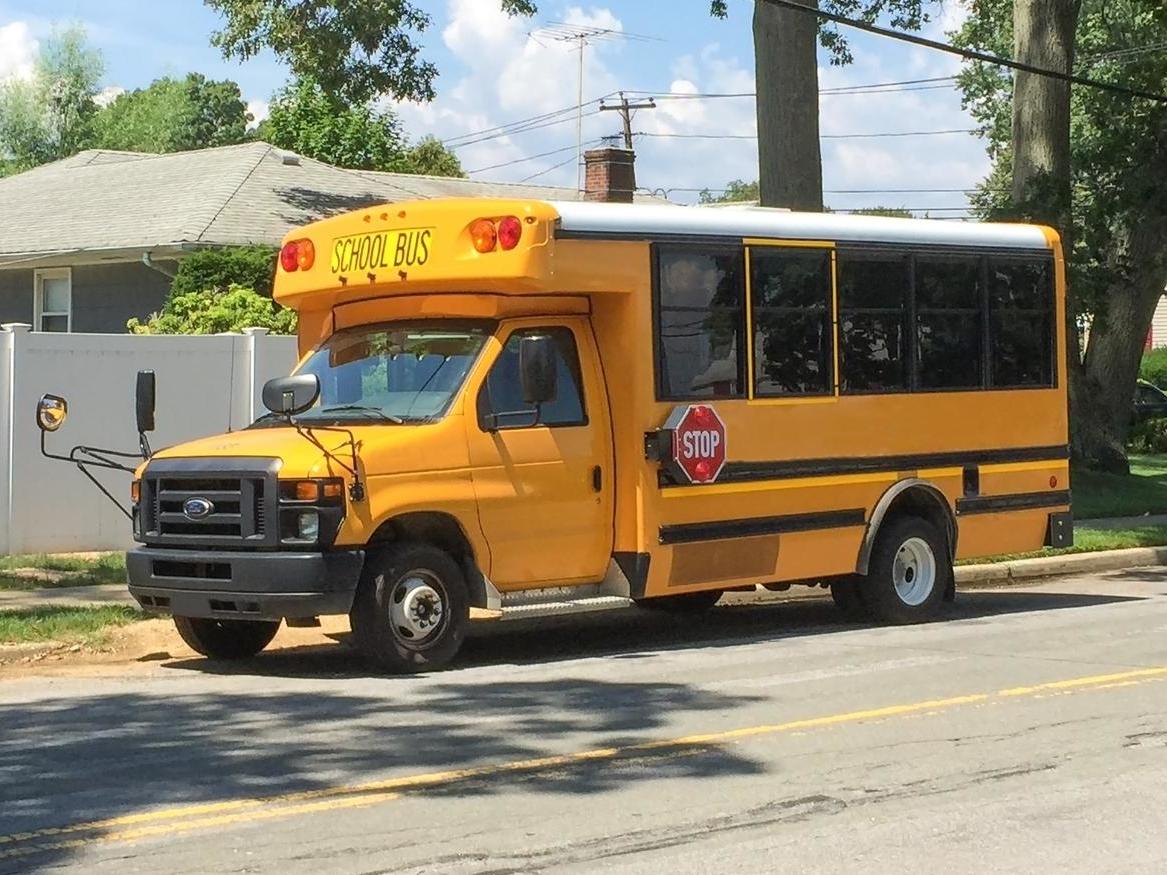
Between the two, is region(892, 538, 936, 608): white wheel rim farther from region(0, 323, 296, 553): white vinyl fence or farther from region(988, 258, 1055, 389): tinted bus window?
region(0, 323, 296, 553): white vinyl fence

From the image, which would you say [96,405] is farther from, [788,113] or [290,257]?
[788,113]

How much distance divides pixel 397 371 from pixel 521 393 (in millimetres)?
761

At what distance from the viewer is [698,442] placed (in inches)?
461

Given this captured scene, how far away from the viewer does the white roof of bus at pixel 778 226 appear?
1140 cm

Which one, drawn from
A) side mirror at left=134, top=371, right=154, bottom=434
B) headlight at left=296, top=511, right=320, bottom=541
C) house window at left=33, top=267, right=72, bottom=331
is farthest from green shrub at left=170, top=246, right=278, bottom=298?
headlight at left=296, top=511, right=320, bottom=541

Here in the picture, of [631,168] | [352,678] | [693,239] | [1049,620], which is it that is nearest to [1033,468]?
[1049,620]

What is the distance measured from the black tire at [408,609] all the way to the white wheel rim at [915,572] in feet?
12.6

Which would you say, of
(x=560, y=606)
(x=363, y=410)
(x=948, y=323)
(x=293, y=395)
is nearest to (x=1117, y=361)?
(x=948, y=323)

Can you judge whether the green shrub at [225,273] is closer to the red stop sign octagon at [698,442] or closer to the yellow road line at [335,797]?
the red stop sign octagon at [698,442]

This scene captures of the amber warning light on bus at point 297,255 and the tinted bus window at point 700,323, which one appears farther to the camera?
the amber warning light on bus at point 297,255

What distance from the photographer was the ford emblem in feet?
34.4

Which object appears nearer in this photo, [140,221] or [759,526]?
[759,526]

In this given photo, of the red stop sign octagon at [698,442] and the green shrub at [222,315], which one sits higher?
the green shrub at [222,315]

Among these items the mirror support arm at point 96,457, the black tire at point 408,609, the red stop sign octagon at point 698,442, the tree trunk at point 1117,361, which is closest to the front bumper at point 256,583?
the black tire at point 408,609
